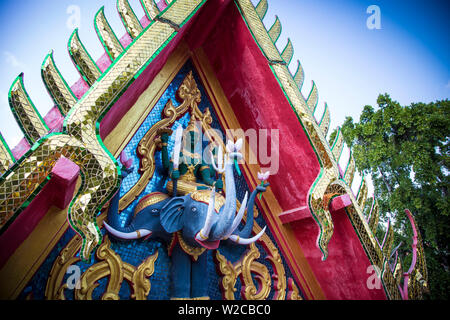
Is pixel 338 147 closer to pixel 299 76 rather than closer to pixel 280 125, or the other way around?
pixel 280 125

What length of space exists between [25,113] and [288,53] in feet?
8.31

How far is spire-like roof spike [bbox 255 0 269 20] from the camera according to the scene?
3129mm

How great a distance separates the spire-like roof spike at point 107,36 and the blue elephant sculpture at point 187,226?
3.07 feet

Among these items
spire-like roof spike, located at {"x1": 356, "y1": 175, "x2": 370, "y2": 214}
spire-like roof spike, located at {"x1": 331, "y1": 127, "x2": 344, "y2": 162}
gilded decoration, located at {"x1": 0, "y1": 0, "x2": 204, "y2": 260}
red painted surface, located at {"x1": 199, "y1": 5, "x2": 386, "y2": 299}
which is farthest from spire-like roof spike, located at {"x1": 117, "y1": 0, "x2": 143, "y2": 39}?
spire-like roof spike, located at {"x1": 356, "y1": 175, "x2": 370, "y2": 214}

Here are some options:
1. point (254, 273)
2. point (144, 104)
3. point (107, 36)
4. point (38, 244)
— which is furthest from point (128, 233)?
point (107, 36)

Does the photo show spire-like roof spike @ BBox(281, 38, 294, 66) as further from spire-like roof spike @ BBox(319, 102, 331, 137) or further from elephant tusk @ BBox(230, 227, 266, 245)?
elephant tusk @ BBox(230, 227, 266, 245)

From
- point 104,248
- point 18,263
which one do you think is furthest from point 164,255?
point 18,263

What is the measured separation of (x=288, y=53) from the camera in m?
3.29

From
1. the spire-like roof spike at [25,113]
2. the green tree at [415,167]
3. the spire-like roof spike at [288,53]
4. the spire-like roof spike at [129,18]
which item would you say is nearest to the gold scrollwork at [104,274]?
the spire-like roof spike at [25,113]

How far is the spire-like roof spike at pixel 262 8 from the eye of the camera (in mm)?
3129

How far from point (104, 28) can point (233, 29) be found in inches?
49.6

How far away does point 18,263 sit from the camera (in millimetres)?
1872
